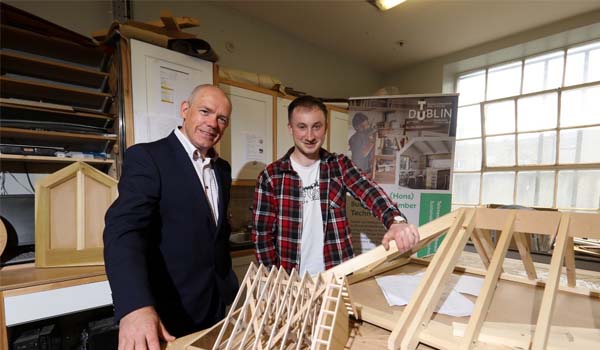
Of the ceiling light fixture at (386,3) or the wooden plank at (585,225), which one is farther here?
the ceiling light fixture at (386,3)

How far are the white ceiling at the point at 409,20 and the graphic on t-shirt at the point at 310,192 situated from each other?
7.18 feet

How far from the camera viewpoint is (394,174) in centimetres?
258

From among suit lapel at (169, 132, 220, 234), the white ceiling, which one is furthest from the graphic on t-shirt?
the white ceiling

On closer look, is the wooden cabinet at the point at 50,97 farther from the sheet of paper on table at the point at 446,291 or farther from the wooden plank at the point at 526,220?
the wooden plank at the point at 526,220

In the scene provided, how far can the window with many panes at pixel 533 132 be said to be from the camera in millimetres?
3078

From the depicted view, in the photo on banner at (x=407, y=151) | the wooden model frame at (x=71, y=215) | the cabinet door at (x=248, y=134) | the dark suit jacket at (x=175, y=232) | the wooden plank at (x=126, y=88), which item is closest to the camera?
the dark suit jacket at (x=175, y=232)

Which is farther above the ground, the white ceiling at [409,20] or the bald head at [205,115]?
the white ceiling at [409,20]

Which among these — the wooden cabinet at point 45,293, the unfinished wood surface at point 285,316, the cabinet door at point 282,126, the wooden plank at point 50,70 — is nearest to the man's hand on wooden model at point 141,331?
the unfinished wood surface at point 285,316

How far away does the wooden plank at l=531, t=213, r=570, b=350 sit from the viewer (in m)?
0.47

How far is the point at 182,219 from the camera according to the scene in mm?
1004

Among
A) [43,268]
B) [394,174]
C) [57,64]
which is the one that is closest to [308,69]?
[394,174]

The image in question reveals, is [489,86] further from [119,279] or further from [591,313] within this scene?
[119,279]

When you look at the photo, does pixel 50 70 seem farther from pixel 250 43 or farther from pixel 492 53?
pixel 492 53

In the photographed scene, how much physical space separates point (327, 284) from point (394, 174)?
2.11 metres
